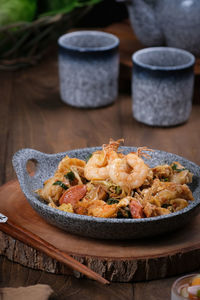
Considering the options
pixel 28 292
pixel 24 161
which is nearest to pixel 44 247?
pixel 28 292

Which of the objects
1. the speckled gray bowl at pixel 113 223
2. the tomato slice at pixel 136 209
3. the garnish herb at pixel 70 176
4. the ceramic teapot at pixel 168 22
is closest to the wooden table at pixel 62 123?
the ceramic teapot at pixel 168 22

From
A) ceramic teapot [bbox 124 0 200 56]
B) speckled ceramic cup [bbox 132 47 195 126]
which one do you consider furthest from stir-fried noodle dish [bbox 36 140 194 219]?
ceramic teapot [bbox 124 0 200 56]

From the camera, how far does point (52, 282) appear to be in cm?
155

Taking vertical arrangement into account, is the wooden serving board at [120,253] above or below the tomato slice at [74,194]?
below

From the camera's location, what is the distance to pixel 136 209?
1585 millimetres

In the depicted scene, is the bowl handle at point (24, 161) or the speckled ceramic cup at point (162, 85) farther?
the speckled ceramic cup at point (162, 85)

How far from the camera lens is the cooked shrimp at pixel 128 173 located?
1.66 meters

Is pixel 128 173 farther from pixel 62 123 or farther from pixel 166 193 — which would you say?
pixel 62 123

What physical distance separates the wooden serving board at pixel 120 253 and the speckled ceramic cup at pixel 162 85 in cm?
87

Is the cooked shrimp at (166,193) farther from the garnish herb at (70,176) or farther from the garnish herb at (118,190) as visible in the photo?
the garnish herb at (70,176)

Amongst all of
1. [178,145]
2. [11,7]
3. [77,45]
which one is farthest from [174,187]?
[11,7]

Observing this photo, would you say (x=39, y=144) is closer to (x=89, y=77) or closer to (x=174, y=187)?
(x=89, y=77)

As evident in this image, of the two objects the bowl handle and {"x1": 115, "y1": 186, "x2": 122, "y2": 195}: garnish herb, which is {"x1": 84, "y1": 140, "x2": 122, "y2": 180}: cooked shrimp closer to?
{"x1": 115, "y1": 186, "x2": 122, "y2": 195}: garnish herb

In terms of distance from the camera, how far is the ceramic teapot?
254 centimetres
